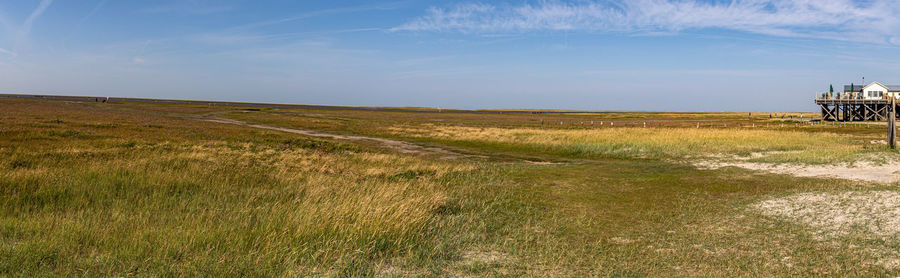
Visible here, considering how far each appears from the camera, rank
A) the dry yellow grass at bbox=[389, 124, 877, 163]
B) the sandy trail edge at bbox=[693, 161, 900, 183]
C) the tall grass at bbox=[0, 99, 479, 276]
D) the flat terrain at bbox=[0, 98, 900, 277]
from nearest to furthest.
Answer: the tall grass at bbox=[0, 99, 479, 276] < the flat terrain at bbox=[0, 98, 900, 277] < the sandy trail edge at bbox=[693, 161, 900, 183] < the dry yellow grass at bbox=[389, 124, 877, 163]

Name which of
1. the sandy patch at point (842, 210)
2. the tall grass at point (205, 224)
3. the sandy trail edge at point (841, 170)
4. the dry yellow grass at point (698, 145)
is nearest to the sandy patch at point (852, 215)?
the sandy patch at point (842, 210)

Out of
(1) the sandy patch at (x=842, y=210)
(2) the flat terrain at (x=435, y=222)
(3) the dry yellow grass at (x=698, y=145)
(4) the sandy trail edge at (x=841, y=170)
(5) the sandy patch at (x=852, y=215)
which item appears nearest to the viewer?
(2) the flat terrain at (x=435, y=222)

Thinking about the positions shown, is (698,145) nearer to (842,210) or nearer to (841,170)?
(841,170)

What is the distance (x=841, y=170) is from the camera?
17703 millimetres

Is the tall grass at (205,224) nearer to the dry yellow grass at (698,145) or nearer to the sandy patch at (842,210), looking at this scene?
the sandy patch at (842,210)

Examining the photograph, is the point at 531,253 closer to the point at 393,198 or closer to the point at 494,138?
the point at 393,198

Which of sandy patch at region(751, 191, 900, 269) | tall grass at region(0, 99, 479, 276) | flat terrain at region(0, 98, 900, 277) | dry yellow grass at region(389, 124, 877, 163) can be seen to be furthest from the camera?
dry yellow grass at region(389, 124, 877, 163)

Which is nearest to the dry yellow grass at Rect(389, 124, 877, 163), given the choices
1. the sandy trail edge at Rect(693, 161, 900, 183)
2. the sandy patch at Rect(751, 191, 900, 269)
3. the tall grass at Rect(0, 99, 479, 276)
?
the sandy trail edge at Rect(693, 161, 900, 183)

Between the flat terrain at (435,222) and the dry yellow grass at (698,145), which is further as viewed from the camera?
the dry yellow grass at (698,145)

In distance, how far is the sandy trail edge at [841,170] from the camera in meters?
15.8

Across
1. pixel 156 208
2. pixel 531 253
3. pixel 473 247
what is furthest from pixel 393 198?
pixel 156 208

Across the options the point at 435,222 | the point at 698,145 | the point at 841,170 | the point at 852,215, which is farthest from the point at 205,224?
the point at 698,145

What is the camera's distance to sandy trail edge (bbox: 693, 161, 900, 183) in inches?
624

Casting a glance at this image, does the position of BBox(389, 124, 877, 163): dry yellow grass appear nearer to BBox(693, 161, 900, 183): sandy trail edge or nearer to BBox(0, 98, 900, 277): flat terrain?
BBox(693, 161, 900, 183): sandy trail edge
